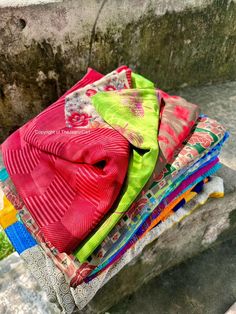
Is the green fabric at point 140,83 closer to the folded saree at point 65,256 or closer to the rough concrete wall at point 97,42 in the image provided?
the folded saree at point 65,256

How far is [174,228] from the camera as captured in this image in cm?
123

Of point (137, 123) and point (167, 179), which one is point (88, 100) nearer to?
point (137, 123)

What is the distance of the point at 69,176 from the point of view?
33.9 inches

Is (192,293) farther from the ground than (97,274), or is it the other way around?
(97,274)

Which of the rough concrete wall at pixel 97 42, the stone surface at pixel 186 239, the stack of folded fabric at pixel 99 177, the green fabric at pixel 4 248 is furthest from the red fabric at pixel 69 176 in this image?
the green fabric at pixel 4 248

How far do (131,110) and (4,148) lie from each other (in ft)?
1.48

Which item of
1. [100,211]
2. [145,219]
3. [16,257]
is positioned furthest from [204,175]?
[16,257]

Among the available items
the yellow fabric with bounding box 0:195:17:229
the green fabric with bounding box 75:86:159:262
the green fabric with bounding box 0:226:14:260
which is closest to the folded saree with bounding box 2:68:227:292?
the green fabric with bounding box 75:86:159:262

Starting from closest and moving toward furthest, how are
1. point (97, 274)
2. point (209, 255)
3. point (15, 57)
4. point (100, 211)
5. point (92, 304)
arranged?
point (100, 211)
point (97, 274)
point (92, 304)
point (15, 57)
point (209, 255)

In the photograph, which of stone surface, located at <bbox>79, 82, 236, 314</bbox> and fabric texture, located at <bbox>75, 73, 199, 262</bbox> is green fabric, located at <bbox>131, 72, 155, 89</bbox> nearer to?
fabric texture, located at <bbox>75, 73, 199, 262</bbox>

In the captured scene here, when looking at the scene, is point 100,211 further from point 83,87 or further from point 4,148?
point 83,87

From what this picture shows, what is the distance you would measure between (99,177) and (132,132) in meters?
0.18

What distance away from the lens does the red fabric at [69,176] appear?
2.65 ft

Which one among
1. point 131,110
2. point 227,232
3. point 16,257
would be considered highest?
point 131,110
